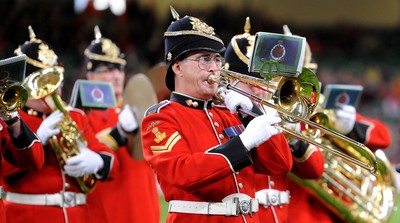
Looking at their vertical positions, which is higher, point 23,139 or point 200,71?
point 200,71

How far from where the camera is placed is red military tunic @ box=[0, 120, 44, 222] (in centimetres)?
546

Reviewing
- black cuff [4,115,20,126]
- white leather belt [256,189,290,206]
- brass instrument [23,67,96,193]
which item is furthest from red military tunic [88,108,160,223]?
black cuff [4,115,20,126]

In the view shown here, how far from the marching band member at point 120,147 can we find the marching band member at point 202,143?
236 cm

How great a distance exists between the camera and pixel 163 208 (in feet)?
42.2

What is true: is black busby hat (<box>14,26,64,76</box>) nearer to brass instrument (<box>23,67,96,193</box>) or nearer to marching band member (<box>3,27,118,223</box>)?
marching band member (<box>3,27,118,223</box>)

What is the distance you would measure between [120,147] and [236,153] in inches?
121

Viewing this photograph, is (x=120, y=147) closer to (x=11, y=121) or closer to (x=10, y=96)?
(x=11, y=121)

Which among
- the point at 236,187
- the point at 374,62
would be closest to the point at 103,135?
the point at 236,187

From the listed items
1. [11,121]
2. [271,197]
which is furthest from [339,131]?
[11,121]

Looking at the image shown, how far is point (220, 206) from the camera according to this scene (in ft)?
15.6

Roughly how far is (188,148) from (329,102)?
2.82 metres

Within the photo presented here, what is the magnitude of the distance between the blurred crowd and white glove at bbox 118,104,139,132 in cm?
99

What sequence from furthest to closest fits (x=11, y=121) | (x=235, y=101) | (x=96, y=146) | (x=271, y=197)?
(x=96, y=146) < (x=271, y=197) < (x=11, y=121) < (x=235, y=101)

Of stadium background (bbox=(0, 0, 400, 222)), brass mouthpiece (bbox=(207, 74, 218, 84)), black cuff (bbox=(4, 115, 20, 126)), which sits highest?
brass mouthpiece (bbox=(207, 74, 218, 84))
